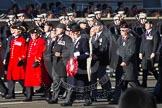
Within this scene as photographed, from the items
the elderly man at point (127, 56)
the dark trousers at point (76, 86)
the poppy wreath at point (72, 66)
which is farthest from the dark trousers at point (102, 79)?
the poppy wreath at point (72, 66)

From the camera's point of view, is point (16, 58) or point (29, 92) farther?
point (16, 58)

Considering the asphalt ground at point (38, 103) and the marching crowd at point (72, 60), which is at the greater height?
the marching crowd at point (72, 60)

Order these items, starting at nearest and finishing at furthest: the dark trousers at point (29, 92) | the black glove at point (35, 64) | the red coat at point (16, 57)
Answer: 1. the black glove at point (35, 64)
2. the dark trousers at point (29, 92)
3. the red coat at point (16, 57)

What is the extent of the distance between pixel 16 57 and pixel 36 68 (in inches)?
28.1

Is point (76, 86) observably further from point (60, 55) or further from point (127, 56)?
point (127, 56)

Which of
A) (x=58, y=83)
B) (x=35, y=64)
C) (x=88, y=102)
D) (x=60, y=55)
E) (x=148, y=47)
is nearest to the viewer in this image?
(x=88, y=102)

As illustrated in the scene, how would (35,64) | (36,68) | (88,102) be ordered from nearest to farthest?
(88,102), (35,64), (36,68)

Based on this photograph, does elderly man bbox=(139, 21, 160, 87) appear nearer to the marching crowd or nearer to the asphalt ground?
the marching crowd

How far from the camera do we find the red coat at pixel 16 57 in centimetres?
1241

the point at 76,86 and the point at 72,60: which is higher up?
the point at 72,60

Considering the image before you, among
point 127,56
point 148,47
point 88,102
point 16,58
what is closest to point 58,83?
point 88,102

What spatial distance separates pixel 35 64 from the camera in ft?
39.1

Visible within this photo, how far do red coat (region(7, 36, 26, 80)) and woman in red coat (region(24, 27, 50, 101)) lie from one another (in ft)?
0.95

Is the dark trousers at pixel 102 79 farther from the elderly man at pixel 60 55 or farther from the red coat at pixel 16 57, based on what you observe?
the red coat at pixel 16 57
